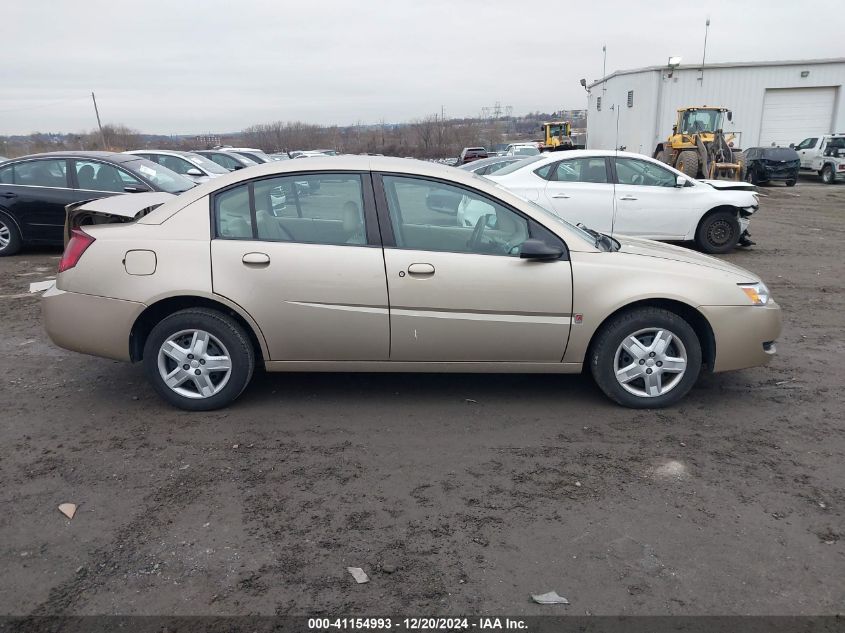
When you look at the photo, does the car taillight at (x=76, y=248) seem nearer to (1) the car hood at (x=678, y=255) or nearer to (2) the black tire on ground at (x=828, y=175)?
(1) the car hood at (x=678, y=255)

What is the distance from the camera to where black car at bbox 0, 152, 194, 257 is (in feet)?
32.6

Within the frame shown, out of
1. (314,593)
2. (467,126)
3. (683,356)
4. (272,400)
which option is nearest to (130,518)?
(314,593)

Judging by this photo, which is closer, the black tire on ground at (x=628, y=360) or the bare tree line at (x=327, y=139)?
the black tire on ground at (x=628, y=360)

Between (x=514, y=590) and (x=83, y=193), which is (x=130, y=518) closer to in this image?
(x=514, y=590)

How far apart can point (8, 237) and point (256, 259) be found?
25.7 feet

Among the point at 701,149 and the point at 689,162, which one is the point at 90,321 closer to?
the point at 689,162

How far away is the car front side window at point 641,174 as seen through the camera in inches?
391

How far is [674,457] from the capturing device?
393cm

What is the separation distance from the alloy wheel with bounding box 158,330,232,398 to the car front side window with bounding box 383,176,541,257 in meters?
1.39

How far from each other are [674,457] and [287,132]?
67581mm

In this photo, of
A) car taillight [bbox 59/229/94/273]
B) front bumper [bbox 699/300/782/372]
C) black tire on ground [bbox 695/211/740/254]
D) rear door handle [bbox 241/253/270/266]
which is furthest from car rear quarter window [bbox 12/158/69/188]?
black tire on ground [bbox 695/211/740/254]

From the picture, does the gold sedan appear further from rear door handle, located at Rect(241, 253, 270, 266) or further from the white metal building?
the white metal building

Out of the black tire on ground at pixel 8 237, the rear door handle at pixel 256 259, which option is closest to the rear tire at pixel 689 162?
the black tire on ground at pixel 8 237

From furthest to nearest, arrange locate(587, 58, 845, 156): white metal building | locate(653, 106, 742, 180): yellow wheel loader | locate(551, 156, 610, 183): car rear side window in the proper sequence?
locate(587, 58, 845, 156): white metal building → locate(653, 106, 742, 180): yellow wheel loader → locate(551, 156, 610, 183): car rear side window
